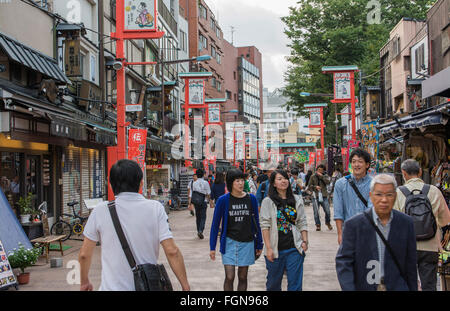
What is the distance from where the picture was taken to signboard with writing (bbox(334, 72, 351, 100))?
24.1m

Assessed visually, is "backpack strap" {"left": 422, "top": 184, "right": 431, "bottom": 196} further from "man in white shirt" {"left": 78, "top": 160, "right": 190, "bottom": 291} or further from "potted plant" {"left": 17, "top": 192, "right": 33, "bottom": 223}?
"potted plant" {"left": 17, "top": 192, "right": 33, "bottom": 223}

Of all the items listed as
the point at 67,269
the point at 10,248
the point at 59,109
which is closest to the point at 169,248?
the point at 10,248

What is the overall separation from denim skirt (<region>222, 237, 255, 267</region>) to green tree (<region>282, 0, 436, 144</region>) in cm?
3202

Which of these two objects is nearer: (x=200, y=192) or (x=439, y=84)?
(x=439, y=84)

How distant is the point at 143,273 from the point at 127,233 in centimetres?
32

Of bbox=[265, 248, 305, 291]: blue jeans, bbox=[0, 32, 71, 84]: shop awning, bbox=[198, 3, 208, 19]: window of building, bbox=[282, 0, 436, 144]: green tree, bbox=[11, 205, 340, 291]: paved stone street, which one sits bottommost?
bbox=[11, 205, 340, 291]: paved stone street

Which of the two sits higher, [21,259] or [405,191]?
[405,191]

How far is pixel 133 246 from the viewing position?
3594mm

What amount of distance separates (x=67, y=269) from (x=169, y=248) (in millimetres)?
6909

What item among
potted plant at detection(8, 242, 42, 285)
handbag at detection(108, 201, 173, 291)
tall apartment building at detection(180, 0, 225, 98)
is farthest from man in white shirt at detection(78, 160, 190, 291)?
tall apartment building at detection(180, 0, 225, 98)

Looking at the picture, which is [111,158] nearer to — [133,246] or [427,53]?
[133,246]

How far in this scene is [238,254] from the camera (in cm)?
619

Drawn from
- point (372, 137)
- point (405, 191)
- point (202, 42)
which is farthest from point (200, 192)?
point (202, 42)

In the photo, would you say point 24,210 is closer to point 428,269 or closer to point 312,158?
point 428,269
